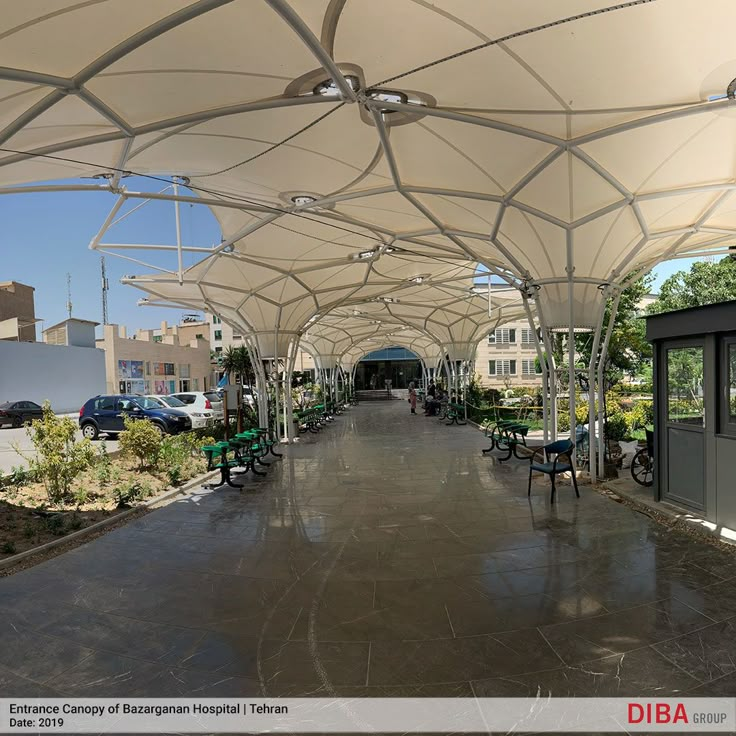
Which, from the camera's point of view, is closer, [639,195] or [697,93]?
[697,93]

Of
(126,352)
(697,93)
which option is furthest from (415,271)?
(126,352)

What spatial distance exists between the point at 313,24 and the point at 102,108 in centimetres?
289

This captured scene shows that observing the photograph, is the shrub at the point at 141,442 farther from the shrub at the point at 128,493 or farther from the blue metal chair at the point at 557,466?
the blue metal chair at the point at 557,466

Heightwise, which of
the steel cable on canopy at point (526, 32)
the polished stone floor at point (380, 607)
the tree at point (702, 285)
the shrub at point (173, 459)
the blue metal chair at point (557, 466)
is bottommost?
the polished stone floor at point (380, 607)

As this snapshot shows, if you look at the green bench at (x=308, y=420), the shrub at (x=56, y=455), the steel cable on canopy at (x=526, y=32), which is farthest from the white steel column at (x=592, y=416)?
the green bench at (x=308, y=420)

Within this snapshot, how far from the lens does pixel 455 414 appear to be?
23891mm

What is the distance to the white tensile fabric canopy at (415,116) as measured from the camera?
4984 millimetres

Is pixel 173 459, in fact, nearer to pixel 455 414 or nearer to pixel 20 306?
pixel 455 414

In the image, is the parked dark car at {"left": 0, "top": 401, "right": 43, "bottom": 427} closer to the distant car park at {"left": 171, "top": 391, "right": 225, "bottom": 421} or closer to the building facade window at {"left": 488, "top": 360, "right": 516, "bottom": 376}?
the distant car park at {"left": 171, "top": 391, "right": 225, "bottom": 421}

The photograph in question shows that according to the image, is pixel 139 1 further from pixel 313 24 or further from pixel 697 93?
pixel 697 93

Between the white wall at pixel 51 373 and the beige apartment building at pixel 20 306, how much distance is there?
24.0 ft

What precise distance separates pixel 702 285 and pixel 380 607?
92.9 ft

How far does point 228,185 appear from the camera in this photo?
1012 centimetres

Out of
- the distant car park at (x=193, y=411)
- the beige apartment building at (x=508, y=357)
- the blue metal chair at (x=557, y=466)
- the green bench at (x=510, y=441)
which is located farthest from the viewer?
the beige apartment building at (x=508, y=357)
